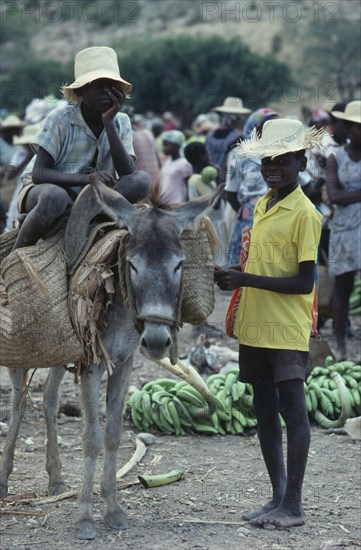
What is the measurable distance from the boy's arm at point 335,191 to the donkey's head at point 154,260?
449 cm

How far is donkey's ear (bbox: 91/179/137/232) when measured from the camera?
15.1 ft

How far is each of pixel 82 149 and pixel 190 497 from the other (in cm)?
225

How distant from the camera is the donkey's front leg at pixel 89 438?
16.4 feet


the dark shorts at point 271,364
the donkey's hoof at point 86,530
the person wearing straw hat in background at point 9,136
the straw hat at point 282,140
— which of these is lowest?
the donkey's hoof at point 86,530

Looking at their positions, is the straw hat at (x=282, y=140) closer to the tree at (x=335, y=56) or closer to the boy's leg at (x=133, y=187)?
the boy's leg at (x=133, y=187)

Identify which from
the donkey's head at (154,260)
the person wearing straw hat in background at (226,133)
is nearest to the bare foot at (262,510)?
the donkey's head at (154,260)

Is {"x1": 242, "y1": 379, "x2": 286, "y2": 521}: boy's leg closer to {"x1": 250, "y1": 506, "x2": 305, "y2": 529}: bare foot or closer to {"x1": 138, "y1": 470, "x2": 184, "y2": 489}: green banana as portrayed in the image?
{"x1": 250, "y1": 506, "x2": 305, "y2": 529}: bare foot

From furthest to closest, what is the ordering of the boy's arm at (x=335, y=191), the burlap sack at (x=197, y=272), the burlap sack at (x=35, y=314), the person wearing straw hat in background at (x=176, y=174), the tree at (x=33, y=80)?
the tree at (x=33, y=80), the person wearing straw hat in background at (x=176, y=174), the boy's arm at (x=335, y=191), the burlap sack at (x=197, y=272), the burlap sack at (x=35, y=314)

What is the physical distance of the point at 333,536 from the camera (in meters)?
5.01

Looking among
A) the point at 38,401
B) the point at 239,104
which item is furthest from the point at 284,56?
the point at 38,401

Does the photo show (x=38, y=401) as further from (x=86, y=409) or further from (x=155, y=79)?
(x=155, y=79)

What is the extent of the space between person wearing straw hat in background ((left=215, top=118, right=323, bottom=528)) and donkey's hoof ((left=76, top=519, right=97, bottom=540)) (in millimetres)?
909

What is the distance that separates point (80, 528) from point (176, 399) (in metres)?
2.25

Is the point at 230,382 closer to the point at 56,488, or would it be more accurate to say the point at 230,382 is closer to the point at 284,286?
the point at 56,488
